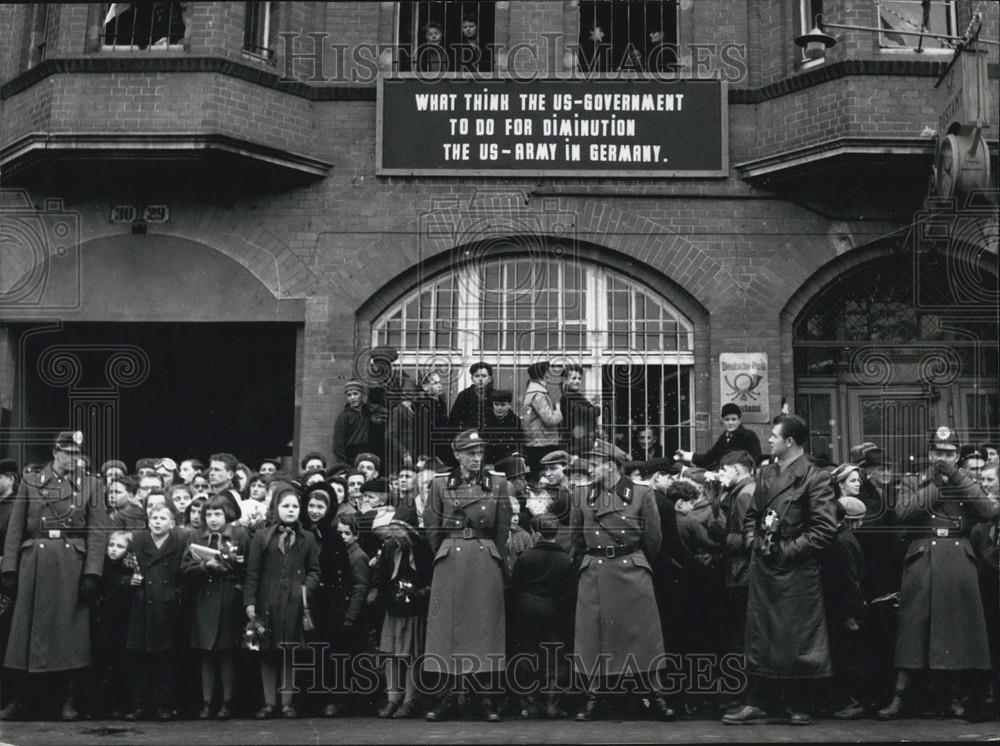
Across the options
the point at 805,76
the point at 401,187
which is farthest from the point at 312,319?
the point at 805,76

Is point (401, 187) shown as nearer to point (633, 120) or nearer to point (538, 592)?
point (633, 120)

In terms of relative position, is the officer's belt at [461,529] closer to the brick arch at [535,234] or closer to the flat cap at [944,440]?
the flat cap at [944,440]

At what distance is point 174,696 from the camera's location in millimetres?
8438

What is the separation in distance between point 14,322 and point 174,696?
5.40 m

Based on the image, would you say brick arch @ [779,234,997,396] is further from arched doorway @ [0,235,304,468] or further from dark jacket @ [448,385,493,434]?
arched doorway @ [0,235,304,468]

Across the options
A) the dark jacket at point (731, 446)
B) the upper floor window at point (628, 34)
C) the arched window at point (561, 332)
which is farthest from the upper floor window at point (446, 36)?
the dark jacket at point (731, 446)

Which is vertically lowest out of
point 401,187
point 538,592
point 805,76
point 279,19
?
point 538,592

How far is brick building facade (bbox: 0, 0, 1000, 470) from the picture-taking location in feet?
38.7

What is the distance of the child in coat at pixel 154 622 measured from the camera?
824 centimetres

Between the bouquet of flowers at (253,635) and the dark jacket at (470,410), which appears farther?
the dark jacket at (470,410)

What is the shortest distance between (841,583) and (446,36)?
289 inches

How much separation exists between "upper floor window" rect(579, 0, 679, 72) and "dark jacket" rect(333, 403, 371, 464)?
4420mm

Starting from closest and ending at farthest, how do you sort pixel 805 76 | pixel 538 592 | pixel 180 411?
1. pixel 538 592
2. pixel 805 76
3. pixel 180 411

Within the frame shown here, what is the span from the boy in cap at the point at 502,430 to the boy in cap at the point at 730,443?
5.06ft
